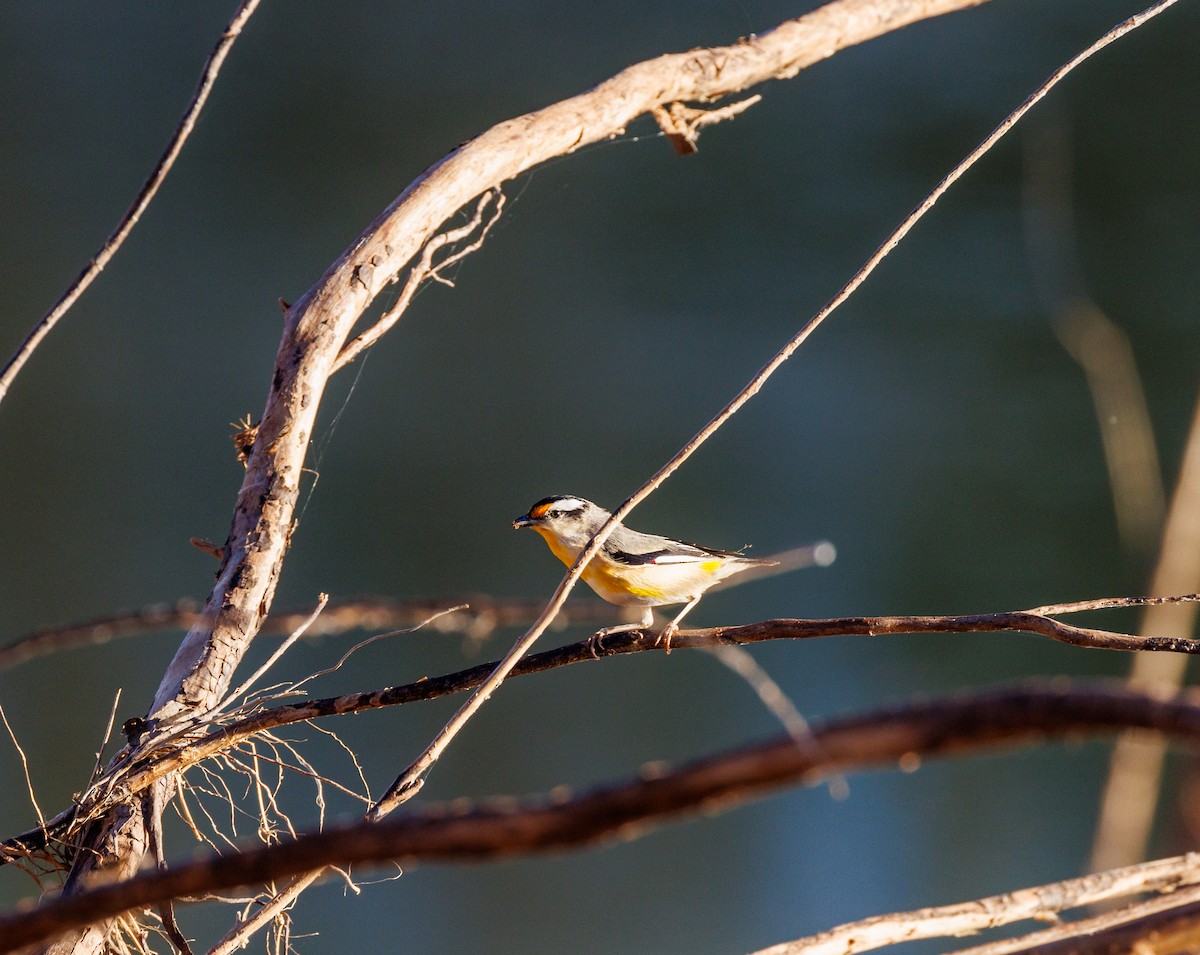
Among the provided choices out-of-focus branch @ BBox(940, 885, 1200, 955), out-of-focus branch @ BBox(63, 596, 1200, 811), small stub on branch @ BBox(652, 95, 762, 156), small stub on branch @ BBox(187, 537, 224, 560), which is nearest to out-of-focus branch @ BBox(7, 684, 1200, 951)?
out-of-focus branch @ BBox(940, 885, 1200, 955)

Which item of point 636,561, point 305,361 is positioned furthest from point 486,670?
point 636,561

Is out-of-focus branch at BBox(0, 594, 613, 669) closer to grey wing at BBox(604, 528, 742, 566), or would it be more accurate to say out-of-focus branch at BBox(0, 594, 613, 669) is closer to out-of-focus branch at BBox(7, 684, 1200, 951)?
out-of-focus branch at BBox(7, 684, 1200, 951)

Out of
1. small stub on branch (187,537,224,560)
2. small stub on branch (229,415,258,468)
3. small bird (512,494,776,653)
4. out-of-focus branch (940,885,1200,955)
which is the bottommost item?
out-of-focus branch (940,885,1200,955)

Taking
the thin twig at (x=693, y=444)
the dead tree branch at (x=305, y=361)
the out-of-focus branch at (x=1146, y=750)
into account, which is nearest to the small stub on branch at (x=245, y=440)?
the dead tree branch at (x=305, y=361)

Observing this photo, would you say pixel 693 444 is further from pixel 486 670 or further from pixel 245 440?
pixel 245 440

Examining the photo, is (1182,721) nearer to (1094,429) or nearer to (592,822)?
(592,822)

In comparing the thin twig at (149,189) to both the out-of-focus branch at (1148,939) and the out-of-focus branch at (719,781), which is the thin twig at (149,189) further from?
the out-of-focus branch at (1148,939)

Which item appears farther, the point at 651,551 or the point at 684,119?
the point at 651,551
